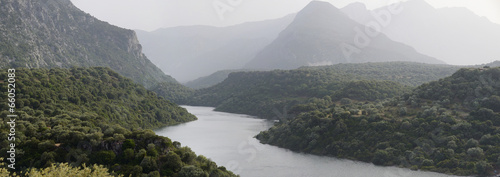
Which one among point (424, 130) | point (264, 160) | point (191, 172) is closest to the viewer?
point (191, 172)

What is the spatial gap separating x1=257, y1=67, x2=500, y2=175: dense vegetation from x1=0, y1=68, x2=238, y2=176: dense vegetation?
37.4 m

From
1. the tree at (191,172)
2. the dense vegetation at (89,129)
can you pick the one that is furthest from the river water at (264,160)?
the tree at (191,172)

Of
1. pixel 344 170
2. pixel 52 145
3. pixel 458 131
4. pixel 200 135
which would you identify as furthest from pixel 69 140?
pixel 458 131

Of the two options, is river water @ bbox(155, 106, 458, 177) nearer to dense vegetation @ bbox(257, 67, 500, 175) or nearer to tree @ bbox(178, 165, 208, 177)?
dense vegetation @ bbox(257, 67, 500, 175)

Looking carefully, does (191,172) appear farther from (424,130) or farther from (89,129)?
(424,130)

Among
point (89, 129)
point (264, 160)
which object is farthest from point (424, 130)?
point (89, 129)

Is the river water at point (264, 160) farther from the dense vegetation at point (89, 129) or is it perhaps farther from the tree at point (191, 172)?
the tree at point (191, 172)

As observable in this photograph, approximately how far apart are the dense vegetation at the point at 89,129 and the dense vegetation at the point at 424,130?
37.4m

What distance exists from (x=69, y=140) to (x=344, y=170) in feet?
158

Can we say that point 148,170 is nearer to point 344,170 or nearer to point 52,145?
point 52,145

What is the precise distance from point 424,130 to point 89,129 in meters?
67.9

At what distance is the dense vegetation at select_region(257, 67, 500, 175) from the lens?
216 ft

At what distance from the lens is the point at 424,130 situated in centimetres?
7494

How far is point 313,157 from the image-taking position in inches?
3127
